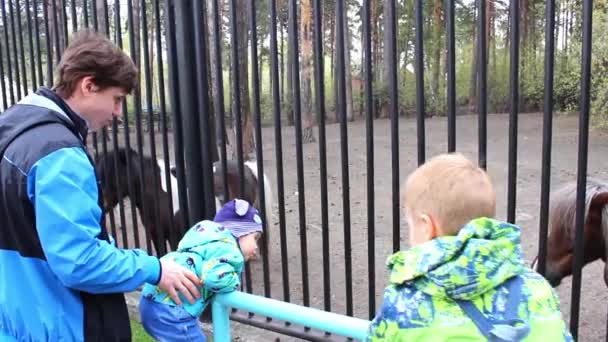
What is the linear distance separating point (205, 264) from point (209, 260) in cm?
2

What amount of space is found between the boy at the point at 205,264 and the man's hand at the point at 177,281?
41 mm

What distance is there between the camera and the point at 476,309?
47.9 inches

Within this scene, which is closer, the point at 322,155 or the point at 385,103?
the point at 322,155

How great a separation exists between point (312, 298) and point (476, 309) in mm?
3777

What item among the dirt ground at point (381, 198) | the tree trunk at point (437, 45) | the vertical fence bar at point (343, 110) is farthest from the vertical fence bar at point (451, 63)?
the tree trunk at point (437, 45)

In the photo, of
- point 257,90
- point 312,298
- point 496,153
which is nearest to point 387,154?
point 496,153

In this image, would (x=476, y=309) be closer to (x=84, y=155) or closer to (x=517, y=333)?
(x=517, y=333)

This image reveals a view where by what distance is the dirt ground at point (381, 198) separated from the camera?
5.09 m

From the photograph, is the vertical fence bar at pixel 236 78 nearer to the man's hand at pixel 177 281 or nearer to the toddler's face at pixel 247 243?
the toddler's face at pixel 247 243

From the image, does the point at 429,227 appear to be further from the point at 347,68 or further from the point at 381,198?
the point at 347,68

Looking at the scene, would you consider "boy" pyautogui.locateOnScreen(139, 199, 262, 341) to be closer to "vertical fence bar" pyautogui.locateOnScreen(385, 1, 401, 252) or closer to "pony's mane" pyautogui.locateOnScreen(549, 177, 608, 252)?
"vertical fence bar" pyautogui.locateOnScreen(385, 1, 401, 252)

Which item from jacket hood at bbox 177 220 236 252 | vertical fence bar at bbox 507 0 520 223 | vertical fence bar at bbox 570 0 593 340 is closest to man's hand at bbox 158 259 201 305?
jacket hood at bbox 177 220 236 252

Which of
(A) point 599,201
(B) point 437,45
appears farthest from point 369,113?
(B) point 437,45

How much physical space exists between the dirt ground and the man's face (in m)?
3.15
